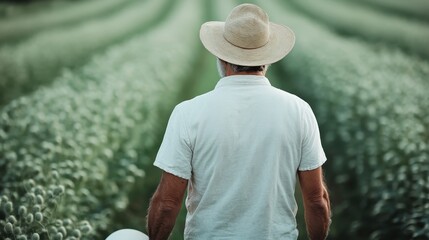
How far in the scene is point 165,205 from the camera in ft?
9.39

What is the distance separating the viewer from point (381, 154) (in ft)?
21.4

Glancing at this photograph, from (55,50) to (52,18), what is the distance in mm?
7179

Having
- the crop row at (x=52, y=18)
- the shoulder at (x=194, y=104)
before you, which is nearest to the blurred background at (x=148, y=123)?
the crop row at (x=52, y=18)

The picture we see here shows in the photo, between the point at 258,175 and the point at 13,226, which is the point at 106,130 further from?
the point at 258,175

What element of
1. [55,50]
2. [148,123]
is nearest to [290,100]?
[148,123]

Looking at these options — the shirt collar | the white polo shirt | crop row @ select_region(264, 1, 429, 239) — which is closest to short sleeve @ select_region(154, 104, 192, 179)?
the white polo shirt

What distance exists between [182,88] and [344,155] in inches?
174

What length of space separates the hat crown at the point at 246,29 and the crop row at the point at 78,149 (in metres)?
1.48

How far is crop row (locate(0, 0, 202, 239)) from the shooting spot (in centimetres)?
407

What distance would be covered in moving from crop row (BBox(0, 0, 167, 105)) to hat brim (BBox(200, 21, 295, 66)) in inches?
271

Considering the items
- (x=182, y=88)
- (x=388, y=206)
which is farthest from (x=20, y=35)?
(x=388, y=206)

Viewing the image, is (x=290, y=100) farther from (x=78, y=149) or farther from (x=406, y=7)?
(x=406, y=7)

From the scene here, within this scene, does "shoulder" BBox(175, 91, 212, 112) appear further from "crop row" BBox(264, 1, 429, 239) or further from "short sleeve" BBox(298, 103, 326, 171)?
"crop row" BBox(264, 1, 429, 239)

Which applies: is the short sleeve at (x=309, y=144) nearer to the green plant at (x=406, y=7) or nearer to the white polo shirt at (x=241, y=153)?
the white polo shirt at (x=241, y=153)
